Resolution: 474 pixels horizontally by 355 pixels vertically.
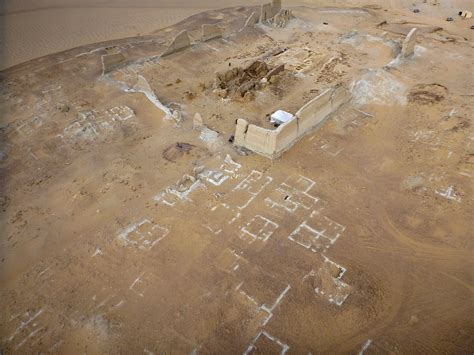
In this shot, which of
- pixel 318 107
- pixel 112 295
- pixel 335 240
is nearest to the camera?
pixel 112 295


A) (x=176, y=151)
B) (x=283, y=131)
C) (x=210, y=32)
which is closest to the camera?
(x=283, y=131)

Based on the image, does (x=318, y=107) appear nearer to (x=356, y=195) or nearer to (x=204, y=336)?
(x=356, y=195)

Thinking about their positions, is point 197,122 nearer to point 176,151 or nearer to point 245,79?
point 176,151

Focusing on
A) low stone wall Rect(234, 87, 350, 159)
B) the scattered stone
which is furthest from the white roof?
the scattered stone

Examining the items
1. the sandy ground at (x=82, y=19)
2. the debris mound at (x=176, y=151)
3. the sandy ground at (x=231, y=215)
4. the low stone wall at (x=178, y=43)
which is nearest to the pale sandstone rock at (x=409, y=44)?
the sandy ground at (x=231, y=215)

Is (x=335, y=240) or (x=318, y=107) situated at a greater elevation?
(x=318, y=107)

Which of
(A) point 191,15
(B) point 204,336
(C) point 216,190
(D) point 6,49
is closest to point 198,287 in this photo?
(B) point 204,336

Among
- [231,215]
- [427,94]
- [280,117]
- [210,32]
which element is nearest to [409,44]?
[427,94]

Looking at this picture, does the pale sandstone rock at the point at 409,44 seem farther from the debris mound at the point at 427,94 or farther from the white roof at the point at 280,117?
the white roof at the point at 280,117
